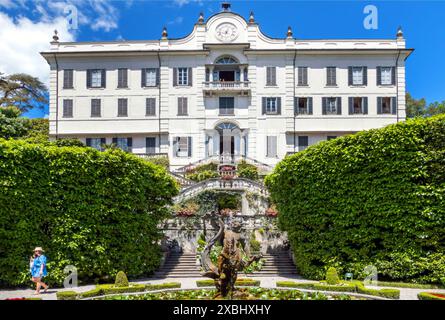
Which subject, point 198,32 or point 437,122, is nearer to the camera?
point 437,122

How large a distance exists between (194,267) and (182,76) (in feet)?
70.6

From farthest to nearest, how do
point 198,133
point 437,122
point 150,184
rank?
point 198,133 → point 150,184 → point 437,122

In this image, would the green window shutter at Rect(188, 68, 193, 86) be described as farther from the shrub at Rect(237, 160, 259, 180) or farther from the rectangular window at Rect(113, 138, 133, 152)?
the shrub at Rect(237, 160, 259, 180)

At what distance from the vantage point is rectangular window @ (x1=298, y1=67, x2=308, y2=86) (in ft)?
127

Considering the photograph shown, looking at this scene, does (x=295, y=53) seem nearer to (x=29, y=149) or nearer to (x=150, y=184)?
(x=150, y=184)

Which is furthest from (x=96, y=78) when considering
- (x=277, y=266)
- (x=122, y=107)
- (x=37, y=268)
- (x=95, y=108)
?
(x=37, y=268)

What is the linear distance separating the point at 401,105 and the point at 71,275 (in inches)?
1235

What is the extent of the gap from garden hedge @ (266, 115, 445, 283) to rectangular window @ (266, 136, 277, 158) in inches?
679

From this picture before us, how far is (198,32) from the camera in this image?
3919 centimetres

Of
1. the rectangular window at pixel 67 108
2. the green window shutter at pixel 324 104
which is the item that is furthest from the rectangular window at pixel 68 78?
the green window shutter at pixel 324 104

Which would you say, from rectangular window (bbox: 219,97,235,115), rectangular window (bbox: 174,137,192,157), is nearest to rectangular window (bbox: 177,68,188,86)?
rectangular window (bbox: 219,97,235,115)

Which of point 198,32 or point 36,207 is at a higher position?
point 198,32
